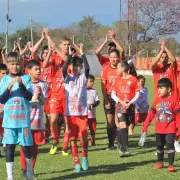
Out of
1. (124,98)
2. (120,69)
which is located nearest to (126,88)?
(124,98)

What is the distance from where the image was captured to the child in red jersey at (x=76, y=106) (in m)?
8.29

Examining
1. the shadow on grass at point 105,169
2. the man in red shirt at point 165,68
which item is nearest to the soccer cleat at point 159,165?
the shadow on grass at point 105,169

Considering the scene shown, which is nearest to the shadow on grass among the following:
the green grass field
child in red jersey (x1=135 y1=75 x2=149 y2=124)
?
the green grass field

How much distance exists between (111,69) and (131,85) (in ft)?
2.60

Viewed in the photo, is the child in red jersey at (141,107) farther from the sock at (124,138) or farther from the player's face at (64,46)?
the player's face at (64,46)

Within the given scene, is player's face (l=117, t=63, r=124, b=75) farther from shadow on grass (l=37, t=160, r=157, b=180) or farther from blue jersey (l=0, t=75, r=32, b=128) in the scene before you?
blue jersey (l=0, t=75, r=32, b=128)

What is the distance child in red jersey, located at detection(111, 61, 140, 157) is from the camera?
9.56 m

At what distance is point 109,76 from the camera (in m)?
10.3

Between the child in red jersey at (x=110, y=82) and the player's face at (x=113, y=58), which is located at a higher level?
the player's face at (x=113, y=58)

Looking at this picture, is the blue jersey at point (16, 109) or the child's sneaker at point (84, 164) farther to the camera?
the child's sneaker at point (84, 164)

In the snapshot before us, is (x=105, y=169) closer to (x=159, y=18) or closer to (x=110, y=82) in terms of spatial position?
(x=110, y=82)

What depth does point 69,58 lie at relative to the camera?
8.19m

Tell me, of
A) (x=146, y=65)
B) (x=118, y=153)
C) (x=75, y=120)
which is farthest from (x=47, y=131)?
(x=146, y=65)

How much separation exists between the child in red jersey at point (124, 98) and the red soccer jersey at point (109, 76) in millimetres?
442
